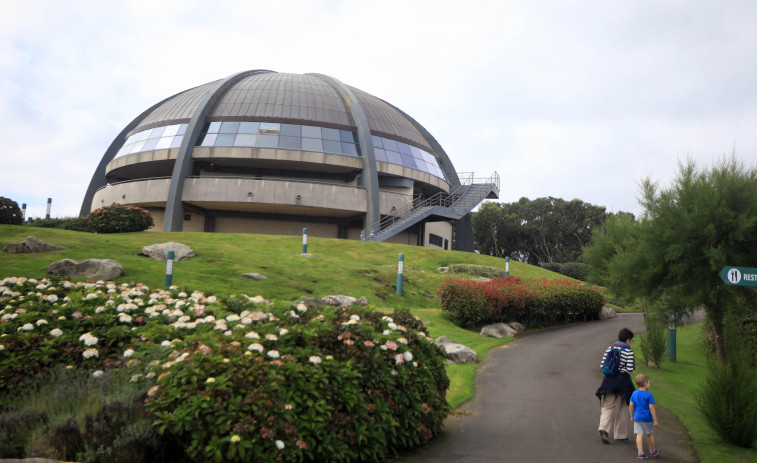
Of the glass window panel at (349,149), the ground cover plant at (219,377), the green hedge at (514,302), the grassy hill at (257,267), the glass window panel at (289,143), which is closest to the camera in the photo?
the ground cover plant at (219,377)

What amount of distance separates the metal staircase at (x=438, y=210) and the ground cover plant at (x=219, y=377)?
28792 millimetres

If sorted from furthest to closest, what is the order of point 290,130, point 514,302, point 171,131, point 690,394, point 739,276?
point 171,131 → point 290,130 → point 514,302 → point 690,394 → point 739,276

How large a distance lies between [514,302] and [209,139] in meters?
28.6

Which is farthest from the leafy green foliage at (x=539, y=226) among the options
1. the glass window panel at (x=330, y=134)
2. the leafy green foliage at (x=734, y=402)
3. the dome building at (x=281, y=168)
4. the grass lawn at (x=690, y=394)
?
the leafy green foliage at (x=734, y=402)

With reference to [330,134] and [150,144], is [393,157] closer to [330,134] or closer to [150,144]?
[330,134]

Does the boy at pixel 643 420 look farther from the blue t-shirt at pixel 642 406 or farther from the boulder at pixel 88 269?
the boulder at pixel 88 269

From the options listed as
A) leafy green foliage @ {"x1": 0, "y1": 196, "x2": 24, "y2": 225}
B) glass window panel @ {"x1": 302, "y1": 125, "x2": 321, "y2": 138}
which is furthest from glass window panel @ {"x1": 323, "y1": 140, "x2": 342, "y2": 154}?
leafy green foliage @ {"x1": 0, "y1": 196, "x2": 24, "y2": 225}

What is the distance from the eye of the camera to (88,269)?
15.3 m

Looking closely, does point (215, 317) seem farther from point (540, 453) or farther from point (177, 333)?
point (540, 453)

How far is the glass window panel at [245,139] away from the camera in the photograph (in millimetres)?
37844

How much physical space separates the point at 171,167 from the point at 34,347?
124ft

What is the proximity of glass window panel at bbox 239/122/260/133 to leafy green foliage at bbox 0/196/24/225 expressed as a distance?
54.2 feet

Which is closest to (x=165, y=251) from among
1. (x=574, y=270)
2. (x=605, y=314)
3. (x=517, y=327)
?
(x=517, y=327)

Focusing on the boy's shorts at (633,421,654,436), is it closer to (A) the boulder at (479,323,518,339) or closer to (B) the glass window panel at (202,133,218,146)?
(A) the boulder at (479,323,518,339)
